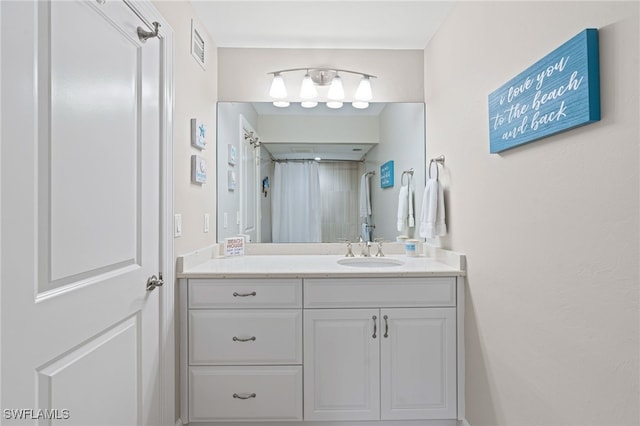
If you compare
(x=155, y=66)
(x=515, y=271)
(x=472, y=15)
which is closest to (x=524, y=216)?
(x=515, y=271)

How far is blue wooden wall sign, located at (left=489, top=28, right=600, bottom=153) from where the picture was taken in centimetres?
92

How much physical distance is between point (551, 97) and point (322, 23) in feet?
4.92

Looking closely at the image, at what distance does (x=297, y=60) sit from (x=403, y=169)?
108 centimetres

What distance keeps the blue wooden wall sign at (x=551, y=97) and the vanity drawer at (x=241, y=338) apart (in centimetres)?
132

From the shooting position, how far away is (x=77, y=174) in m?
1.02

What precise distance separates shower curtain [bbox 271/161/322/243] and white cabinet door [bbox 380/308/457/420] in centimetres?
92

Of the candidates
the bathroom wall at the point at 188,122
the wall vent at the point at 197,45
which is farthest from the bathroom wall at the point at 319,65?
the wall vent at the point at 197,45

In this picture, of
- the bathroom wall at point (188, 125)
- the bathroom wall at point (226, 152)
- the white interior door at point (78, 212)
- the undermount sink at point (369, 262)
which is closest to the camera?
the white interior door at point (78, 212)

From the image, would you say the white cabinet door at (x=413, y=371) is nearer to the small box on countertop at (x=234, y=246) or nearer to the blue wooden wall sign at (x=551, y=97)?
the blue wooden wall sign at (x=551, y=97)

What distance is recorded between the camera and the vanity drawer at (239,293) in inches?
69.2

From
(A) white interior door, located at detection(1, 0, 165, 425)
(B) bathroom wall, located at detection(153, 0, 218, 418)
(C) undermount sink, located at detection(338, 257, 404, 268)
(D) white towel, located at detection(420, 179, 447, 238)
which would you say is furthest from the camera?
(C) undermount sink, located at detection(338, 257, 404, 268)

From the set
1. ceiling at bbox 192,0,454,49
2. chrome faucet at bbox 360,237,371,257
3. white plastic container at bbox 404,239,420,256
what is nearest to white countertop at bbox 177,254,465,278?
white plastic container at bbox 404,239,420,256

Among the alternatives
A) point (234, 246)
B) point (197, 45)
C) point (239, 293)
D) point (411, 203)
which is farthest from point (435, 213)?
point (197, 45)

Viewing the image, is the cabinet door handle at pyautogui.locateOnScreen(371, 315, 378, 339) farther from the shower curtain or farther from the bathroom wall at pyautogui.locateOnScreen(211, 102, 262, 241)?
the bathroom wall at pyautogui.locateOnScreen(211, 102, 262, 241)
